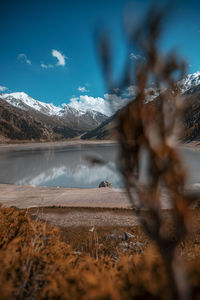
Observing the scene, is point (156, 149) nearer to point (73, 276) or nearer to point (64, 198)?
point (73, 276)

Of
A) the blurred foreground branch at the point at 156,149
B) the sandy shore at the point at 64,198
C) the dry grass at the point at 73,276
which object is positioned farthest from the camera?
the sandy shore at the point at 64,198

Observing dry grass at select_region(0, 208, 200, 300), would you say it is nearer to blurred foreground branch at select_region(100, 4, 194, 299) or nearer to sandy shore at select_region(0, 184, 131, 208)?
blurred foreground branch at select_region(100, 4, 194, 299)

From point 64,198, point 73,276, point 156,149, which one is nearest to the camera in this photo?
point 156,149

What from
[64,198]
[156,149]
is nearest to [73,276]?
[156,149]

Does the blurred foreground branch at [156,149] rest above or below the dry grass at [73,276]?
above

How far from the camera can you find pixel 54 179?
131 feet

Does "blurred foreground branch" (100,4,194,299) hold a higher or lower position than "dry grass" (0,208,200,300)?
higher

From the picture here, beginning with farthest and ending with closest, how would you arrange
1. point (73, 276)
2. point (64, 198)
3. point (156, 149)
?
point (64, 198) < point (73, 276) < point (156, 149)

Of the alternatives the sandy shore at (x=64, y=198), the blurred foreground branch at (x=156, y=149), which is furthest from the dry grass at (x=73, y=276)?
the sandy shore at (x=64, y=198)

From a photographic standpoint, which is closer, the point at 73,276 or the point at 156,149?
the point at 156,149

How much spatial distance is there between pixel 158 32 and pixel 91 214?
17.6m

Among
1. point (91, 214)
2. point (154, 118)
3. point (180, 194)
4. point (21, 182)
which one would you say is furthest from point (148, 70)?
point (21, 182)

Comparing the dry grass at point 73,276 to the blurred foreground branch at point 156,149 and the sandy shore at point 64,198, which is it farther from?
the sandy shore at point 64,198

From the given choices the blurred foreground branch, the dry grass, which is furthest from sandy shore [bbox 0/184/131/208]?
the blurred foreground branch
